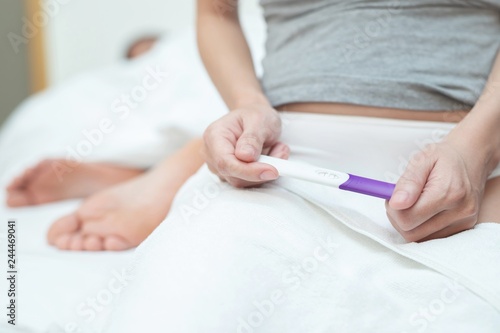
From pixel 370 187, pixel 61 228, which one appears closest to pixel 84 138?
pixel 61 228

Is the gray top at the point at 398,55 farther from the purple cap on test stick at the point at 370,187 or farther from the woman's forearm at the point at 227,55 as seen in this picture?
the purple cap on test stick at the point at 370,187

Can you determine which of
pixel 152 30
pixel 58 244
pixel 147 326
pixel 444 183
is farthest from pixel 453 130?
pixel 152 30

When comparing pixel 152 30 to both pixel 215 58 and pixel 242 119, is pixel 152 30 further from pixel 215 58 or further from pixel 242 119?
pixel 242 119

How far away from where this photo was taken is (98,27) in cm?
216

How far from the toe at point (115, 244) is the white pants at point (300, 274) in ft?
1.04

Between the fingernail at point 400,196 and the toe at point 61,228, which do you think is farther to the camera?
the toe at point 61,228

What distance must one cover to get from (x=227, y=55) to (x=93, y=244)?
1.08ft

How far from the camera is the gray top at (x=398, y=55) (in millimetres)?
629

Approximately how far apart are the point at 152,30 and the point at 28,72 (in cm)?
67

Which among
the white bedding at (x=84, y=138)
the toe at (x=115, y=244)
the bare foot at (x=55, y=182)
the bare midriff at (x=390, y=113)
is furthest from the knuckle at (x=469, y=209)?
the bare foot at (x=55, y=182)

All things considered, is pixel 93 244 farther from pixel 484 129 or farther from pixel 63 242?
pixel 484 129

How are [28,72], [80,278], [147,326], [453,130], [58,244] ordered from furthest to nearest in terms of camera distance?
[28,72]
[58,244]
[80,278]
[453,130]
[147,326]

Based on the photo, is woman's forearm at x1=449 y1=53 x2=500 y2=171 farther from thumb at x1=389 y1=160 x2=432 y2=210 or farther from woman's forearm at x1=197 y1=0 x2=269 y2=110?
woman's forearm at x1=197 y1=0 x2=269 y2=110

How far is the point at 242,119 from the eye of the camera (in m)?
0.60
